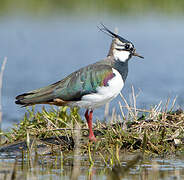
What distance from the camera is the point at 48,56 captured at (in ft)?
55.2

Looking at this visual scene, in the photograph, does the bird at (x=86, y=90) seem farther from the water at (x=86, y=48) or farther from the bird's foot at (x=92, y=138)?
the water at (x=86, y=48)

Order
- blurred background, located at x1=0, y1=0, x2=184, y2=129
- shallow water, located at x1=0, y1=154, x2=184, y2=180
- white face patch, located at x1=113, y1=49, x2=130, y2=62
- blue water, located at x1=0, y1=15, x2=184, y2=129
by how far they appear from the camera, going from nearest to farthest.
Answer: shallow water, located at x1=0, y1=154, x2=184, y2=180 → white face patch, located at x1=113, y1=49, x2=130, y2=62 → blue water, located at x1=0, y1=15, x2=184, y2=129 → blurred background, located at x1=0, y1=0, x2=184, y2=129

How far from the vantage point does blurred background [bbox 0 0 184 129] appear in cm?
1330

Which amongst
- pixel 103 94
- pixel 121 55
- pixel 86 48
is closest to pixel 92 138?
pixel 103 94

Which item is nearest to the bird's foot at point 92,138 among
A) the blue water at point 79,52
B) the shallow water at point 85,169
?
the shallow water at point 85,169

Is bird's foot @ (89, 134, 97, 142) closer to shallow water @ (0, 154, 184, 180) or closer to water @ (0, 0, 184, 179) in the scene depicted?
shallow water @ (0, 154, 184, 180)

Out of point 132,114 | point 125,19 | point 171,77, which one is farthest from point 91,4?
point 132,114

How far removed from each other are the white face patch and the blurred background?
2.92 m

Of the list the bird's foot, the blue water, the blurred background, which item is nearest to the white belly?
the bird's foot

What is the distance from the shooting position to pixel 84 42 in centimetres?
1833

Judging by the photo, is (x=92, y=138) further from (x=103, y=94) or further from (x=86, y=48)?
(x=86, y=48)

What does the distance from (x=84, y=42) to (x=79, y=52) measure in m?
1.36

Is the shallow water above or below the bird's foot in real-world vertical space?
below

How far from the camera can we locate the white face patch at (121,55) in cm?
773
